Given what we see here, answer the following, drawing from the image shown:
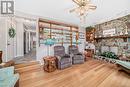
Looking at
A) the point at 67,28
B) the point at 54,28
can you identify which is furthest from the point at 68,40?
the point at 54,28

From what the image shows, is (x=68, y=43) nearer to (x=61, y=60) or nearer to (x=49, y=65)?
(x=61, y=60)

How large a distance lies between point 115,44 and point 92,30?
203 centimetres

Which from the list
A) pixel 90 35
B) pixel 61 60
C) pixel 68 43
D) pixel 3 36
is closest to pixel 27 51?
pixel 68 43

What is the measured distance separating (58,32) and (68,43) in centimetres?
101

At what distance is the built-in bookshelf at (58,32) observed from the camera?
16.2 feet

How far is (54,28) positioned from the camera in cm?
550

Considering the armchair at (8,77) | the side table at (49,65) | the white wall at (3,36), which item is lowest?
the side table at (49,65)

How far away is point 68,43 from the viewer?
6.21 meters

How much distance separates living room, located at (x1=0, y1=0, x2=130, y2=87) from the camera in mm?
3000

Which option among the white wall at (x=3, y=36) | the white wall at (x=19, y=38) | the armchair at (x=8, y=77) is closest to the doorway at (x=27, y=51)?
the white wall at (x=19, y=38)

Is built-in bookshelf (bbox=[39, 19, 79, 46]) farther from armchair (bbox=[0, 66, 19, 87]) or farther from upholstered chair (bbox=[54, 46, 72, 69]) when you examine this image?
armchair (bbox=[0, 66, 19, 87])

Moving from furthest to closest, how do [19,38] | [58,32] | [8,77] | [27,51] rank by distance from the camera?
[27,51] < [19,38] < [58,32] < [8,77]

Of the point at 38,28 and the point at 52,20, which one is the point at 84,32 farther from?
the point at 38,28

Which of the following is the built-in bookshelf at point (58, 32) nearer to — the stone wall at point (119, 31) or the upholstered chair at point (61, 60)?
the upholstered chair at point (61, 60)
